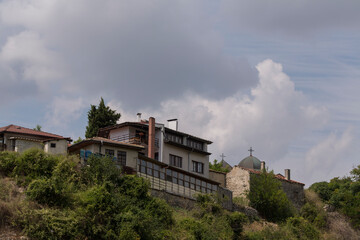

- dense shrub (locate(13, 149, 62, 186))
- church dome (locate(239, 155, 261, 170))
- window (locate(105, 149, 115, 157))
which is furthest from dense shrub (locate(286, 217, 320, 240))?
church dome (locate(239, 155, 261, 170))

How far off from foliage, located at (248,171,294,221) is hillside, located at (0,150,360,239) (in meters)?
6.69

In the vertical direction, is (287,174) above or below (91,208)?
above

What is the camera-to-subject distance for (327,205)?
61469 mm

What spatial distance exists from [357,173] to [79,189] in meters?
36.9

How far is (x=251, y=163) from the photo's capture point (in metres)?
79.3

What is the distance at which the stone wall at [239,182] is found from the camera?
2234 inches

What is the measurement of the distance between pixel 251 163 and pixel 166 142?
27.3 metres

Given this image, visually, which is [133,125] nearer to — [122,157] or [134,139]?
[134,139]

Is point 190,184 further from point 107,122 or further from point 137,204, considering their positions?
point 107,122

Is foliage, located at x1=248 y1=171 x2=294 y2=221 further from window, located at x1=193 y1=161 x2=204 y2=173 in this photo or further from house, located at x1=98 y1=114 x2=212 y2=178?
house, located at x1=98 y1=114 x2=212 y2=178

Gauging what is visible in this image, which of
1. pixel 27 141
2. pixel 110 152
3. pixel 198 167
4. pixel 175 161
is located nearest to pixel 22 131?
pixel 27 141

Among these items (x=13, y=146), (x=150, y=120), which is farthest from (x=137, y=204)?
(x=150, y=120)

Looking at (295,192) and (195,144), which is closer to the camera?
(195,144)

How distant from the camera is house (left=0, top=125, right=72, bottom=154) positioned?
41188 mm
